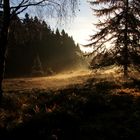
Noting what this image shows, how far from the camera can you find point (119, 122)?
38.7ft

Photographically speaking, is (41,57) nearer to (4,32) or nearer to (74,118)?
(4,32)

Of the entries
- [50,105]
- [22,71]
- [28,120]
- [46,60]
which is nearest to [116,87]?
[50,105]

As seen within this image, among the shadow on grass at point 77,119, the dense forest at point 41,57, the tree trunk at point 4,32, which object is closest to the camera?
the shadow on grass at point 77,119

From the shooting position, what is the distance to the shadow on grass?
34.9 ft

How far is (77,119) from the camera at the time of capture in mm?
11875

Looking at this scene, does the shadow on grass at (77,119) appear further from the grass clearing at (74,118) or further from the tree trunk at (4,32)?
the tree trunk at (4,32)

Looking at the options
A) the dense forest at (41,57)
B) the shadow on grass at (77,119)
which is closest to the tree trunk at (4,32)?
the shadow on grass at (77,119)

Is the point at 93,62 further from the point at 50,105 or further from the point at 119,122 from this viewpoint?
the point at 119,122

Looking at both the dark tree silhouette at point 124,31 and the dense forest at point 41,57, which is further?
the dense forest at point 41,57

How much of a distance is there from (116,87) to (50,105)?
5956 millimetres

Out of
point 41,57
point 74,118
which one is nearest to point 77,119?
point 74,118

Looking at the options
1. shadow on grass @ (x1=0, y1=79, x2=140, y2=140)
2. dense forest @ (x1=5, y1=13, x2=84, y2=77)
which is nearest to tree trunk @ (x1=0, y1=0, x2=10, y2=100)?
shadow on grass @ (x1=0, y1=79, x2=140, y2=140)

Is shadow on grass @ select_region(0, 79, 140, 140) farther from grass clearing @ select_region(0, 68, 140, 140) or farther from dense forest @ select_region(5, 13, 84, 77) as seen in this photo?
dense forest @ select_region(5, 13, 84, 77)

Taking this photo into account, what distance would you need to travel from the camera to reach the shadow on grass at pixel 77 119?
10641 millimetres
